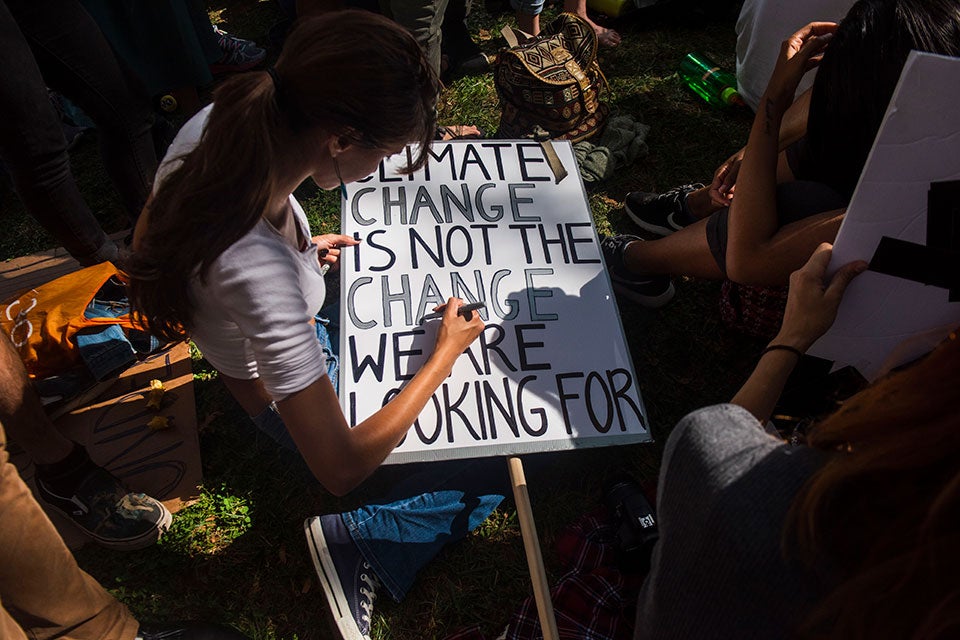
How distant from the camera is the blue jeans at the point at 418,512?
180 cm

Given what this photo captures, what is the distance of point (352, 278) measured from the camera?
1903 mm

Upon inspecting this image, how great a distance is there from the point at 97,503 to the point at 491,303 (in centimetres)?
130

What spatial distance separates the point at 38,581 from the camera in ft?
4.20

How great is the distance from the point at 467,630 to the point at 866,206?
142 centimetres

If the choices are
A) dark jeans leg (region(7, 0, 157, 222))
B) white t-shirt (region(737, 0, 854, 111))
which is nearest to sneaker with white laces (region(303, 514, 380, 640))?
dark jeans leg (region(7, 0, 157, 222))

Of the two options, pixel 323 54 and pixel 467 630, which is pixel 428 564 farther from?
pixel 323 54

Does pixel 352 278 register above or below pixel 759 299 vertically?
above

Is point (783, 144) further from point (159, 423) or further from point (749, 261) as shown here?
point (159, 423)

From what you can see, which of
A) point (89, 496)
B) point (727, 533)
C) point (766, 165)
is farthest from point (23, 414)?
point (766, 165)

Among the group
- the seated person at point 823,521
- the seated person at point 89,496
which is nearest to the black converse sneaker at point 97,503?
the seated person at point 89,496

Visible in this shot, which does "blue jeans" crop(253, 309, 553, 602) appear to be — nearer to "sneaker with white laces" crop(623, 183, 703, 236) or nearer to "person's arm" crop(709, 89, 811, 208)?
"person's arm" crop(709, 89, 811, 208)

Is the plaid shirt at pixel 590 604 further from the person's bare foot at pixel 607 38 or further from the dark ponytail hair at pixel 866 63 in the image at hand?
the person's bare foot at pixel 607 38

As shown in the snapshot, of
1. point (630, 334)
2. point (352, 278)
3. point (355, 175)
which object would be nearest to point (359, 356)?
point (352, 278)

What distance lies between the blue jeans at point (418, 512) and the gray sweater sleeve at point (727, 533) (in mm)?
1034
